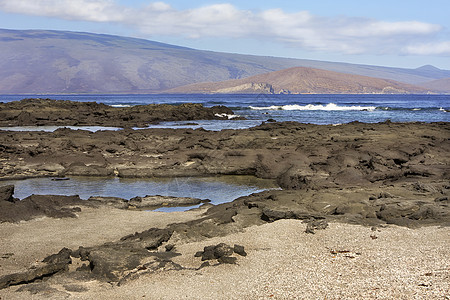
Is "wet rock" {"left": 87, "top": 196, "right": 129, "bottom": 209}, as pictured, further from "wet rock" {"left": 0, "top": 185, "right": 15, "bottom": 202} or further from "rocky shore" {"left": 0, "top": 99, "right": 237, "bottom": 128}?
"rocky shore" {"left": 0, "top": 99, "right": 237, "bottom": 128}

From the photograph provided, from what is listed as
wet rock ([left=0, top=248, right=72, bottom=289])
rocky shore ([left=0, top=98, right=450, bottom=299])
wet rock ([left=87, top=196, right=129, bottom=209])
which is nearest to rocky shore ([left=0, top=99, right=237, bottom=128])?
rocky shore ([left=0, top=98, right=450, bottom=299])

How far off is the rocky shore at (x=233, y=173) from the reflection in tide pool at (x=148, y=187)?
21.6 inches

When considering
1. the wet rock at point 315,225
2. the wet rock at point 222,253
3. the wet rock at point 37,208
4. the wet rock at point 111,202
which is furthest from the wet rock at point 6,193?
the wet rock at point 315,225

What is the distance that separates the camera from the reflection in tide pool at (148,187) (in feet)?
44.2

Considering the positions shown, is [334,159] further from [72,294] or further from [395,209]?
[72,294]

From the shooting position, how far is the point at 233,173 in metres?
16.5

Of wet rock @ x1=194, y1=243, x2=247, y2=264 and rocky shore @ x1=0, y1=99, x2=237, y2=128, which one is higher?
wet rock @ x1=194, y1=243, x2=247, y2=264

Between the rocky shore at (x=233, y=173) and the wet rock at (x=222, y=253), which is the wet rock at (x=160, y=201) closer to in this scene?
the rocky shore at (x=233, y=173)

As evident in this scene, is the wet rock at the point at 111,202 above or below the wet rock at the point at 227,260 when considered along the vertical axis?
below

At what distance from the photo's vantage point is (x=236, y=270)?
6469 mm

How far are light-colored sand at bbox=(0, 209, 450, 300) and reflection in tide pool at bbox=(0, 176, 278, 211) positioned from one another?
16.0 feet

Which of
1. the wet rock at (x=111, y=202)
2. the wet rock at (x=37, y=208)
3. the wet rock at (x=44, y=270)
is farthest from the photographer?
the wet rock at (x=111, y=202)

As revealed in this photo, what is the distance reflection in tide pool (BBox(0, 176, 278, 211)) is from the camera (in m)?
13.5

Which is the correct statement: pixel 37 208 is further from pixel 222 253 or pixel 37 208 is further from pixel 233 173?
pixel 233 173
